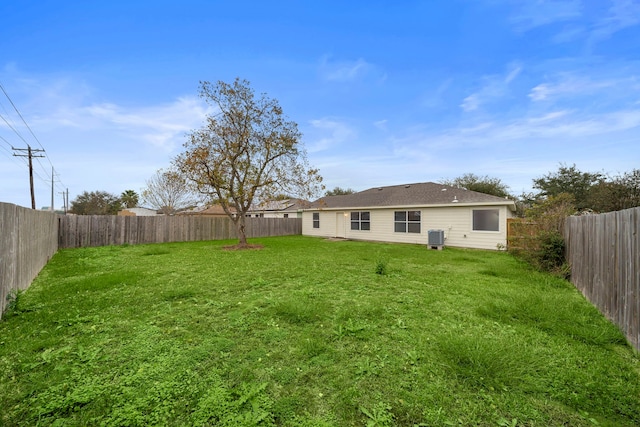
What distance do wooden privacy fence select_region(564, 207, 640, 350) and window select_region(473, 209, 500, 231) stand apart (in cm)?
644

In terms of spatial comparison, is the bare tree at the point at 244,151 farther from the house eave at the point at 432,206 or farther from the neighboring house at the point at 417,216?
the house eave at the point at 432,206

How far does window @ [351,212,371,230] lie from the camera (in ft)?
52.5

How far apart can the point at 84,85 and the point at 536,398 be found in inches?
561

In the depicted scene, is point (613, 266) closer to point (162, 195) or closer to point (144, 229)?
point (144, 229)

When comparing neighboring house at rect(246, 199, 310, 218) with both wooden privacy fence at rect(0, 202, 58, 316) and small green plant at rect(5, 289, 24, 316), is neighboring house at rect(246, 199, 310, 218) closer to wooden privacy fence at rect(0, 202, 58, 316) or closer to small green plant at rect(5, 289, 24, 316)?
wooden privacy fence at rect(0, 202, 58, 316)

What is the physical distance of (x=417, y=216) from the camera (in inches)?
538

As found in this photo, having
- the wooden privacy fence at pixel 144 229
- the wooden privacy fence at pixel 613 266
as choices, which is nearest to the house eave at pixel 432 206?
the wooden privacy fence at pixel 144 229

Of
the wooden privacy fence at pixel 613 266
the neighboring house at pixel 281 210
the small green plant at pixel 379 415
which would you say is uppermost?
the neighboring house at pixel 281 210

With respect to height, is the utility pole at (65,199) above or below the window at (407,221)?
above

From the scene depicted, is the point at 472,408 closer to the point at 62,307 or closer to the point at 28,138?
the point at 62,307

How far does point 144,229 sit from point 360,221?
1198cm

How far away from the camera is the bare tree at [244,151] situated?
38.5 ft

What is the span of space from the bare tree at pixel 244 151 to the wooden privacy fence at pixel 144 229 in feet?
13.7

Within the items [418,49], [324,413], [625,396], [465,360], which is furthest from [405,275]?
[418,49]
